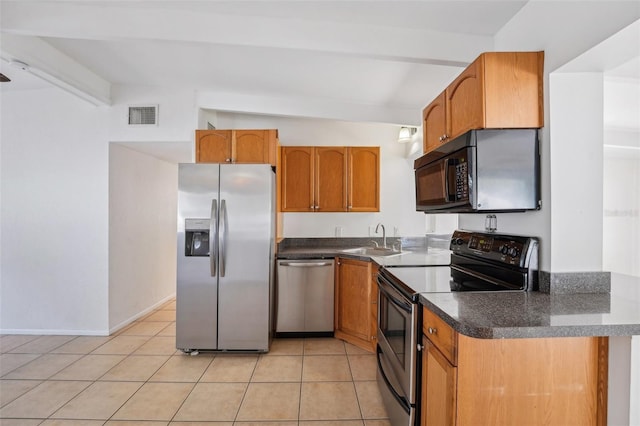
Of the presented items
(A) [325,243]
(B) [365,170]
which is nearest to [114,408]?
(A) [325,243]

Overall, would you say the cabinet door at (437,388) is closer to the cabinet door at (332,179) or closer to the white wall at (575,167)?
the white wall at (575,167)

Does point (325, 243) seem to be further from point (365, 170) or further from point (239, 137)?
point (239, 137)

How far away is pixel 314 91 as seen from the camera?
124 inches

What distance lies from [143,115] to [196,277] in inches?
71.9

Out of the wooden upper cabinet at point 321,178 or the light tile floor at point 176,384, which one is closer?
the light tile floor at point 176,384

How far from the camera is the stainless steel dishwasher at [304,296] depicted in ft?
10.2

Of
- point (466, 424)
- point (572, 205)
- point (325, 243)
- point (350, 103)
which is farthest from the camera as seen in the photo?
point (325, 243)

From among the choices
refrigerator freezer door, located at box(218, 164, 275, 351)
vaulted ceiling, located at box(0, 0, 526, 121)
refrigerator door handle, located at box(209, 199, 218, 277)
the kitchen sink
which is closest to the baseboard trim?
refrigerator freezer door, located at box(218, 164, 275, 351)

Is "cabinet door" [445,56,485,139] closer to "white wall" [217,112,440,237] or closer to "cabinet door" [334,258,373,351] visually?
"cabinet door" [334,258,373,351]

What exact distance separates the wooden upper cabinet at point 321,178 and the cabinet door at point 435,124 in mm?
1297

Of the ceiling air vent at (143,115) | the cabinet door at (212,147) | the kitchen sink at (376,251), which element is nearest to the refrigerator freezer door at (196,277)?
the cabinet door at (212,147)

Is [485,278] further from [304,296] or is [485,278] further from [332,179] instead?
[332,179]

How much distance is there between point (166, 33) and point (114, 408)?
2.50 m

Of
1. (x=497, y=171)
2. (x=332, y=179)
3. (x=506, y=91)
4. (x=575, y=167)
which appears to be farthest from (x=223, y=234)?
(x=575, y=167)
